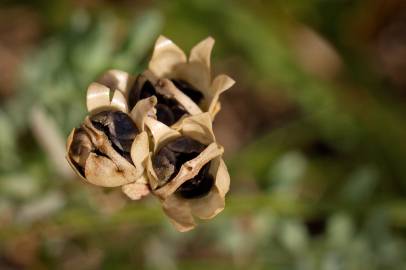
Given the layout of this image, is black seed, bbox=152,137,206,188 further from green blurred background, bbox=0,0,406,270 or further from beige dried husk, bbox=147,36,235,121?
green blurred background, bbox=0,0,406,270

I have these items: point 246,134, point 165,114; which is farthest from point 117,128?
point 246,134

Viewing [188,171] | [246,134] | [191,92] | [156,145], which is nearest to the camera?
[188,171]

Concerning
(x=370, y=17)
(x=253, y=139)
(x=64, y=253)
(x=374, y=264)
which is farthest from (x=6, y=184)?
(x=370, y=17)

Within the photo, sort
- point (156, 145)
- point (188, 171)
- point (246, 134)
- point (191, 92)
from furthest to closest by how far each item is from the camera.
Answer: point (246, 134)
point (191, 92)
point (156, 145)
point (188, 171)

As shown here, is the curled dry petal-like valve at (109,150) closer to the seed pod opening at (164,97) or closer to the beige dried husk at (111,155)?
the beige dried husk at (111,155)

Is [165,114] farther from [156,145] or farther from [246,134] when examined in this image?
[246,134]

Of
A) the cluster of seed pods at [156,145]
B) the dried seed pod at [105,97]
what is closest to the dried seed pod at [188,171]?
the cluster of seed pods at [156,145]

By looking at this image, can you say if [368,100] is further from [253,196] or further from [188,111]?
[188,111]
